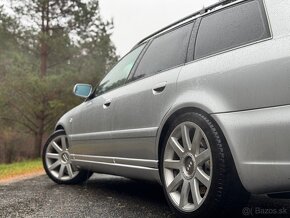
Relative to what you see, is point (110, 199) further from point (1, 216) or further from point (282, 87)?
point (282, 87)

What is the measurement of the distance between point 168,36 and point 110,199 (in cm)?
175

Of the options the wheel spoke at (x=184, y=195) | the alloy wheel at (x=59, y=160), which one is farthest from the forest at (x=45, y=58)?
the wheel spoke at (x=184, y=195)

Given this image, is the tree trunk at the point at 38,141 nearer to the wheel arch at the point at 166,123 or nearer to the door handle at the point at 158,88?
the door handle at the point at 158,88

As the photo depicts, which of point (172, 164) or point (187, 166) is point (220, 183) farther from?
point (172, 164)

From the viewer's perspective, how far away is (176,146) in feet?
10.5

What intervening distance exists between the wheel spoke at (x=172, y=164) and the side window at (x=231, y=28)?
2.88 feet

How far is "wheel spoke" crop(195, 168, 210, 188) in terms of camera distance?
9.47ft

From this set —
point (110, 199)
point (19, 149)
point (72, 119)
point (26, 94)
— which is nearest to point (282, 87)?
point (110, 199)

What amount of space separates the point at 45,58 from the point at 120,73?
1856 cm

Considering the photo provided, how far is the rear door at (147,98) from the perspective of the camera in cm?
357

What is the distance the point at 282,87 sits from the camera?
252 cm

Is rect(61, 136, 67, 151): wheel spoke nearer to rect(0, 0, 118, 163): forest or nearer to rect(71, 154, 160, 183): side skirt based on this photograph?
rect(71, 154, 160, 183): side skirt

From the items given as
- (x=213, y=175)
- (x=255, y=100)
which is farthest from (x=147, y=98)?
(x=255, y=100)

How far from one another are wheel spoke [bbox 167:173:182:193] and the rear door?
0.37 metres
